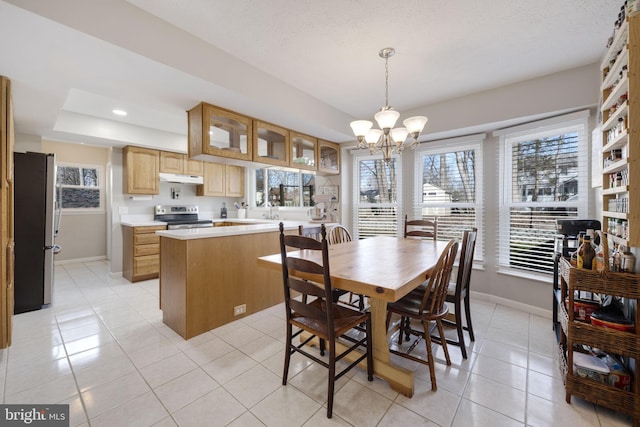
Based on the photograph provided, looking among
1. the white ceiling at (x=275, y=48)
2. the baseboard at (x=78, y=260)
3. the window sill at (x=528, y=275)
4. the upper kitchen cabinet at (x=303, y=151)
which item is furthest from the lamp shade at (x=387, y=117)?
the baseboard at (x=78, y=260)

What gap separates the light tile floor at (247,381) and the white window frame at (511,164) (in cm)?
75

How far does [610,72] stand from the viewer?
1.63 m

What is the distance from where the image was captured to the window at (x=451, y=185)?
3.37 meters

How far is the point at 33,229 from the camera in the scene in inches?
115

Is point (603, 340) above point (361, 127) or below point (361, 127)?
below

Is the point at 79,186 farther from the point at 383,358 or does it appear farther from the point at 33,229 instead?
the point at 383,358

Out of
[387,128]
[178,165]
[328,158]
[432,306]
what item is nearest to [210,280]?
[432,306]

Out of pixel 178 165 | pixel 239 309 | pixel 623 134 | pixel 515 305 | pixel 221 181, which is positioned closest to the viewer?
pixel 623 134

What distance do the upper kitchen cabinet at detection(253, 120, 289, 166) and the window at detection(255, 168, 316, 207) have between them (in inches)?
40.6

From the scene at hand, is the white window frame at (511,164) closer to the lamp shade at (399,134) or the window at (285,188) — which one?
the lamp shade at (399,134)

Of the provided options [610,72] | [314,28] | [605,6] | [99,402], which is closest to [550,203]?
[610,72]

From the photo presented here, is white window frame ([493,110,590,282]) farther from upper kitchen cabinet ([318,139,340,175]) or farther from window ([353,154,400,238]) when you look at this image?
upper kitchen cabinet ([318,139,340,175])

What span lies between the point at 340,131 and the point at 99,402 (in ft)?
11.5

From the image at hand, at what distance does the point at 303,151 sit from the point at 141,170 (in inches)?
111
